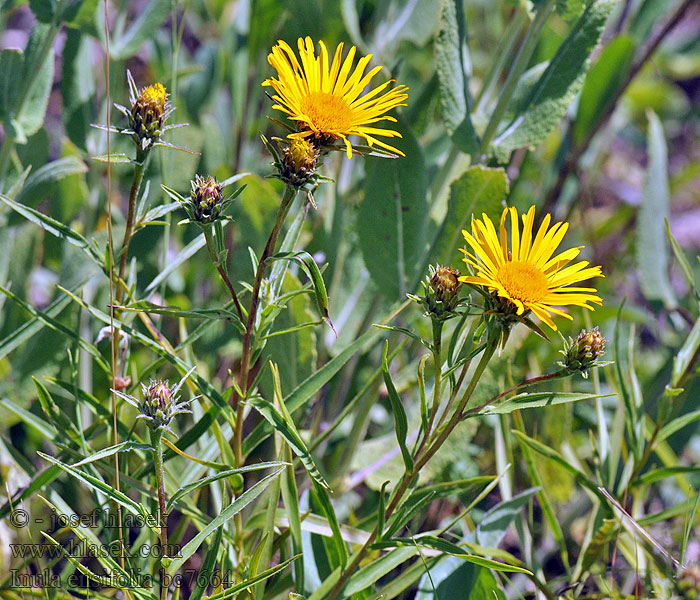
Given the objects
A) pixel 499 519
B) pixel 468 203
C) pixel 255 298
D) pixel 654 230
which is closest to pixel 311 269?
pixel 255 298

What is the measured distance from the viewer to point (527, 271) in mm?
857

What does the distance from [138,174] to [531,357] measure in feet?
3.99

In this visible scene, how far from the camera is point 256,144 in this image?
7.54 feet

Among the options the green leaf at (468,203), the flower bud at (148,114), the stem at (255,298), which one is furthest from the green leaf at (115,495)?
the green leaf at (468,203)

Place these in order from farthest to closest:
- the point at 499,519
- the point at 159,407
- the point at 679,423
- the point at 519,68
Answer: the point at 519,68, the point at 499,519, the point at 679,423, the point at 159,407

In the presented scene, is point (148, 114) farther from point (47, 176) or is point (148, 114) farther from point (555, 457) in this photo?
point (555, 457)

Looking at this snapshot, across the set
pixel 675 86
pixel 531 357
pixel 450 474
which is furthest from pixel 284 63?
pixel 675 86

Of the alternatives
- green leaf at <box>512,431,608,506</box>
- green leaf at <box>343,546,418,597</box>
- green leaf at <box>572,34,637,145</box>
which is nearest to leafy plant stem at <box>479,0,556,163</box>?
green leaf at <box>512,431,608,506</box>

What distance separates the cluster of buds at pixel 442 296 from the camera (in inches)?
32.3

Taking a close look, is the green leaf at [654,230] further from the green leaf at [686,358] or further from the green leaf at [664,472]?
the green leaf at [664,472]

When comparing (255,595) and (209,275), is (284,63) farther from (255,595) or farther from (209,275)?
(209,275)

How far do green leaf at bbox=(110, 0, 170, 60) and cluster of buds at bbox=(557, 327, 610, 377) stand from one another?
125 centimetres

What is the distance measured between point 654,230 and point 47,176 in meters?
1.53

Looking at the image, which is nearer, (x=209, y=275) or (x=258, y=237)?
(x=258, y=237)
